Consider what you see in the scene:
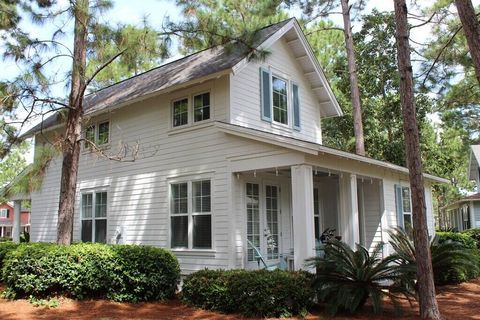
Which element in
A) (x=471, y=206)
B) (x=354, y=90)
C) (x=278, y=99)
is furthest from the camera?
(x=471, y=206)

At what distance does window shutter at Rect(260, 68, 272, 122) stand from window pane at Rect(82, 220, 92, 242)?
6.57m

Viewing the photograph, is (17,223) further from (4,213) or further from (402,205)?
(4,213)

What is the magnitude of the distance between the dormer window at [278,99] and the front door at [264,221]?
1914 millimetres

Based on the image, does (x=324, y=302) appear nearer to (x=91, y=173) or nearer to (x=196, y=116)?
(x=196, y=116)

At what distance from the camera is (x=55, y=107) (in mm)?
10320

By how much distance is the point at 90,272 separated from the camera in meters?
9.15

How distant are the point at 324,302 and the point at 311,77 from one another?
7613 millimetres

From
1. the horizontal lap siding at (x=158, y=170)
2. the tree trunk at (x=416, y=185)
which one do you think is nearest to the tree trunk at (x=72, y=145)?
the horizontal lap siding at (x=158, y=170)

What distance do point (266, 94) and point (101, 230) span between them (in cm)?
646

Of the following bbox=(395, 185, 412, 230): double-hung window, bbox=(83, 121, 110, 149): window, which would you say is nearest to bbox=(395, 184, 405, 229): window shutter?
bbox=(395, 185, 412, 230): double-hung window

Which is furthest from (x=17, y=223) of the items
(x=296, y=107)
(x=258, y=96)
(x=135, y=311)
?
(x=296, y=107)

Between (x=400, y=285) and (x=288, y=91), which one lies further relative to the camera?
(x=288, y=91)

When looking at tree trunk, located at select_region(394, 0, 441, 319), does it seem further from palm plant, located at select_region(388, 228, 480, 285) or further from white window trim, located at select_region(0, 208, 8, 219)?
white window trim, located at select_region(0, 208, 8, 219)

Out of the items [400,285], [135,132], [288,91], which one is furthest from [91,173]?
[400,285]
